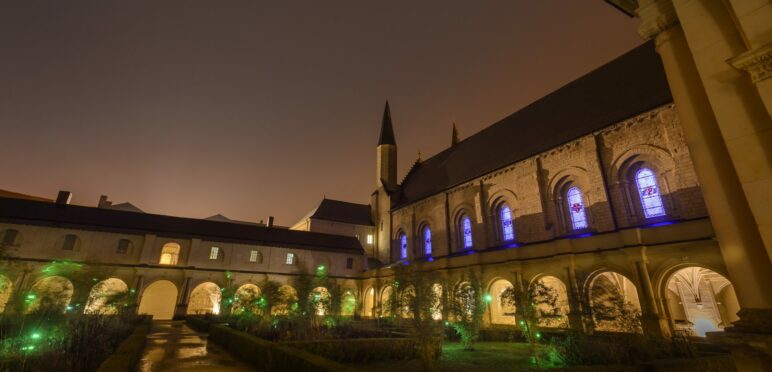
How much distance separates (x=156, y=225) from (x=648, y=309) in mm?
36473

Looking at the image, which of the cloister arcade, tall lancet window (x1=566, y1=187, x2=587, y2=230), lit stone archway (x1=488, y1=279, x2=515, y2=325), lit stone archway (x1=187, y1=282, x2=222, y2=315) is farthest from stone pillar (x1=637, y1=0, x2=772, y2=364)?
lit stone archway (x1=187, y1=282, x2=222, y2=315)

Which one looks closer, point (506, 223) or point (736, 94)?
point (736, 94)

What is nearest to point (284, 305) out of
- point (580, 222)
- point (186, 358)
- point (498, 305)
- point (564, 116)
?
point (498, 305)

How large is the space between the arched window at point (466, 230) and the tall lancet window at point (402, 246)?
873 centimetres

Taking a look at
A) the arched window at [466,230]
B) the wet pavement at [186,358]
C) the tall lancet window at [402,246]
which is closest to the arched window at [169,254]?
the tall lancet window at [402,246]

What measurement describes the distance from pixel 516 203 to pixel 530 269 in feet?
18.0

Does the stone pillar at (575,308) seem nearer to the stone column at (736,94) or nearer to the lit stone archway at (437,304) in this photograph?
the lit stone archway at (437,304)

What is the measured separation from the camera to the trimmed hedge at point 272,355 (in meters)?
7.34

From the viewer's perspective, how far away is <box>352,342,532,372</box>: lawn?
10727 mm

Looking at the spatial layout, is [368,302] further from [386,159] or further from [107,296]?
[107,296]

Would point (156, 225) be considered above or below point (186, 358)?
above

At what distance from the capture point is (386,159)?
42781 millimetres

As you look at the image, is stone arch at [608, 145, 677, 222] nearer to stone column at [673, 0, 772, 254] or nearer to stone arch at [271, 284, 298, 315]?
stone column at [673, 0, 772, 254]

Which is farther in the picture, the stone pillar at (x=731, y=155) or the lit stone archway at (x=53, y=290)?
the lit stone archway at (x=53, y=290)
